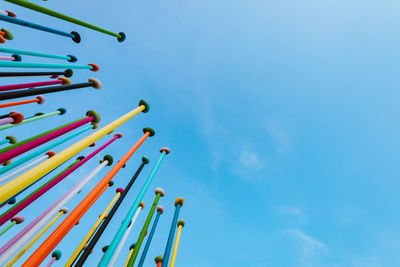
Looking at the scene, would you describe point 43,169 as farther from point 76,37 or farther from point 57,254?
point 57,254

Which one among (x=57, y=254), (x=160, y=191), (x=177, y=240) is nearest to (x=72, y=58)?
(x=160, y=191)

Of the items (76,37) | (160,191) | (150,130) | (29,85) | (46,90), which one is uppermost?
(76,37)

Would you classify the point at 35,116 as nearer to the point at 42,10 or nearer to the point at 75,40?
the point at 75,40

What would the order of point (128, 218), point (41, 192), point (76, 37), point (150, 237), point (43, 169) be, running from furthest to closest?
point (76, 37) < point (150, 237) < point (41, 192) < point (128, 218) < point (43, 169)

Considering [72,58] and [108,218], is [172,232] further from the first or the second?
[72,58]

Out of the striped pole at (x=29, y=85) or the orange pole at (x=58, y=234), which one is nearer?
the orange pole at (x=58, y=234)

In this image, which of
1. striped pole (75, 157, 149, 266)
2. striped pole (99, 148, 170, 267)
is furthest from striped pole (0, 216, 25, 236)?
striped pole (99, 148, 170, 267)

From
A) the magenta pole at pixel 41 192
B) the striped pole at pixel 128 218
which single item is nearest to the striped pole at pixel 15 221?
the magenta pole at pixel 41 192

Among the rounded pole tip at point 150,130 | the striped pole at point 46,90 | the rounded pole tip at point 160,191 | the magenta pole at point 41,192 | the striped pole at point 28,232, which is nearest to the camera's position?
the striped pole at point 46,90

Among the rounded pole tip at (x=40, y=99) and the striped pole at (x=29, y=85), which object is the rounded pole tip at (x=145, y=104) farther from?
the rounded pole tip at (x=40, y=99)

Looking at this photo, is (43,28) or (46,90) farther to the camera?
(43,28)

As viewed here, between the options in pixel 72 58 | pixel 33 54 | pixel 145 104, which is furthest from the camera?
pixel 72 58

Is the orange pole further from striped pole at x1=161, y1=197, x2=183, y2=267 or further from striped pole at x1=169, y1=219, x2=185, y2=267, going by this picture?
striped pole at x1=169, y1=219, x2=185, y2=267

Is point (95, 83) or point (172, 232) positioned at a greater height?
point (95, 83)
